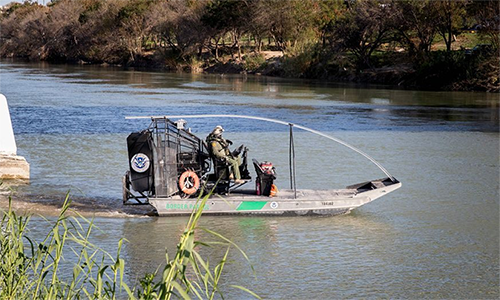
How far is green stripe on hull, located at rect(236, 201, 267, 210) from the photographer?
12.9 metres

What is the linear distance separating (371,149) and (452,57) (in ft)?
86.7

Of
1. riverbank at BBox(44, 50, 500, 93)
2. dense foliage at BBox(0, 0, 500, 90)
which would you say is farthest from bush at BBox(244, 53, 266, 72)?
dense foliage at BBox(0, 0, 500, 90)

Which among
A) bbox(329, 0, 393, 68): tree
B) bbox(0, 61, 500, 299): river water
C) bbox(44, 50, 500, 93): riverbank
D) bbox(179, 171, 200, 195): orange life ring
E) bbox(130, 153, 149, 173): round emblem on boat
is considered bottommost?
bbox(0, 61, 500, 299): river water

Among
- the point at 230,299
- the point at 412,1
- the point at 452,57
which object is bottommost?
the point at 230,299

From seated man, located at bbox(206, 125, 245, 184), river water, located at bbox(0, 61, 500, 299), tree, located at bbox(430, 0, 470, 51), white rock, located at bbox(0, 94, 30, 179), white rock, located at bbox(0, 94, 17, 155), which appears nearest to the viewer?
river water, located at bbox(0, 61, 500, 299)

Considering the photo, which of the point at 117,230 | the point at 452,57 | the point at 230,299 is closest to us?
the point at 230,299

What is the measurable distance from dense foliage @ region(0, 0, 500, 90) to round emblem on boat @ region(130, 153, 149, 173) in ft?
115

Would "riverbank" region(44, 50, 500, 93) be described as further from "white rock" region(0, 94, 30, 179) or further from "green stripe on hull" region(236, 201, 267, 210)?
"green stripe on hull" region(236, 201, 267, 210)

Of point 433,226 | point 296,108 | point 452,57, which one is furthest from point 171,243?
point 452,57

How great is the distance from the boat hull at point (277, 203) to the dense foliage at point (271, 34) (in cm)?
3330

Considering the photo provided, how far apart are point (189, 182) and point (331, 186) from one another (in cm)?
431

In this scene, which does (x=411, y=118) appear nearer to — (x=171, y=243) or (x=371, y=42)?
(x=171, y=243)

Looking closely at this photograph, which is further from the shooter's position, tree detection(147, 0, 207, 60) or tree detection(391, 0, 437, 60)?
tree detection(147, 0, 207, 60)

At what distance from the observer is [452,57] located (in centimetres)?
4634
